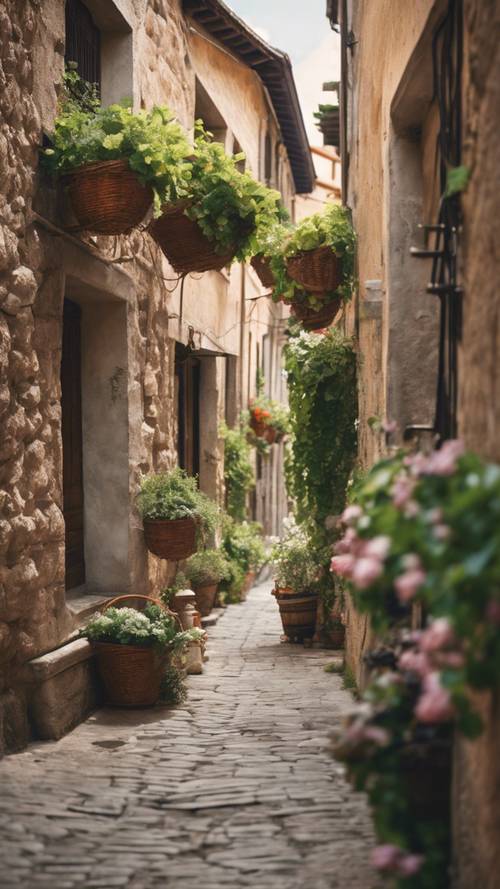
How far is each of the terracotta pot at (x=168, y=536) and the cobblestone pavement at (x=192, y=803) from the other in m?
1.15

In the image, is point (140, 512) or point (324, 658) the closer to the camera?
point (140, 512)

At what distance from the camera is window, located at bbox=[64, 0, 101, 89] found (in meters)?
6.69

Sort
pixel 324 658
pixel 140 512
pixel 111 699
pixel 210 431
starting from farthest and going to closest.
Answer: pixel 210 431 < pixel 324 658 < pixel 140 512 < pixel 111 699

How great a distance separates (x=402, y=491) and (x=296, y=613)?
260 inches

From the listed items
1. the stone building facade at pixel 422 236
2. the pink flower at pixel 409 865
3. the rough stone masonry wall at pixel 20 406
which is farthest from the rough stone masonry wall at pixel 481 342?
the rough stone masonry wall at pixel 20 406

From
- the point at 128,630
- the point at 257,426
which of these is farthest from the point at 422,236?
the point at 257,426

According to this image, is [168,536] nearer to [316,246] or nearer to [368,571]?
[316,246]

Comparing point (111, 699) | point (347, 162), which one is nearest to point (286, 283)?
point (347, 162)

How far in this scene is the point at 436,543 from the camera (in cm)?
224

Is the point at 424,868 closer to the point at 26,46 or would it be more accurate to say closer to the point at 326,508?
the point at 26,46

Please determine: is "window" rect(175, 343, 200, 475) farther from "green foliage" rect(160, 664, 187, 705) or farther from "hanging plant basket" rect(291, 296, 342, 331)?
"green foliage" rect(160, 664, 187, 705)

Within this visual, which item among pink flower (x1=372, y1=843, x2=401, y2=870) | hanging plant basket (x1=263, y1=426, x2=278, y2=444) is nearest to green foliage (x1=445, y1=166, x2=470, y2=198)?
pink flower (x1=372, y1=843, x2=401, y2=870)

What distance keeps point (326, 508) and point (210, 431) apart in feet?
9.15

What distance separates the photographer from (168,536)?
23.5 feet
